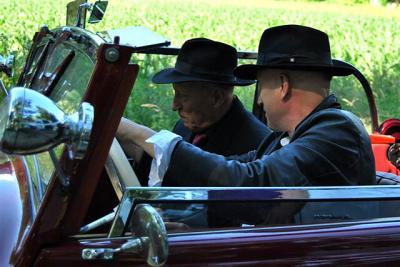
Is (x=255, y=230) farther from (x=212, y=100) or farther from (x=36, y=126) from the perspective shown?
(x=212, y=100)

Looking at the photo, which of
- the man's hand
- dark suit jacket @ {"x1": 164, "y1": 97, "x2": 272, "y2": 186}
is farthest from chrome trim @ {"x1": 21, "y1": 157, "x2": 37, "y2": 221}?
dark suit jacket @ {"x1": 164, "y1": 97, "x2": 272, "y2": 186}

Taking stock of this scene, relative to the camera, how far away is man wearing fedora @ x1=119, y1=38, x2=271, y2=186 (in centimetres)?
313

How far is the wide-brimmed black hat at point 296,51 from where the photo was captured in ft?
8.08

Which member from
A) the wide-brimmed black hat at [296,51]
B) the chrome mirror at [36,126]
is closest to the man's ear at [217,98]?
the wide-brimmed black hat at [296,51]

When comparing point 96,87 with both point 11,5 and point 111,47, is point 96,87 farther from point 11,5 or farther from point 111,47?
point 11,5

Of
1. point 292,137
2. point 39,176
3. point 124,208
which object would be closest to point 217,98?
point 292,137

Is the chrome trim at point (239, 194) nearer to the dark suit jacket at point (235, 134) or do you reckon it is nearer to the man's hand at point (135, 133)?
the man's hand at point (135, 133)

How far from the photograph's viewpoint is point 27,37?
898 centimetres

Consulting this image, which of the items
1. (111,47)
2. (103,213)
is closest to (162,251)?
(111,47)

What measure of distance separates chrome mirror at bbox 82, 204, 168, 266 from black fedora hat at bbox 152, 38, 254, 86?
1.55 meters

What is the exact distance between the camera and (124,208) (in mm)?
1652

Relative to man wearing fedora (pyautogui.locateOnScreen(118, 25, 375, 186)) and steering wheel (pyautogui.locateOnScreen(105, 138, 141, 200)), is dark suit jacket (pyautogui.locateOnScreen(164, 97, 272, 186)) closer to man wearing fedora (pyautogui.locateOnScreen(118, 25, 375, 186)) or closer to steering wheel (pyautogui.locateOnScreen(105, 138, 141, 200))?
man wearing fedora (pyautogui.locateOnScreen(118, 25, 375, 186))

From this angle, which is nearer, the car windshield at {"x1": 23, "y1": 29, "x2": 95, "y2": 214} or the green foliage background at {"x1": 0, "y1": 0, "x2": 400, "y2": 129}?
the car windshield at {"x1": 23, "y1": 29, "x2": 95, "y2": 214}

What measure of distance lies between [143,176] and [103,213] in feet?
0.99
